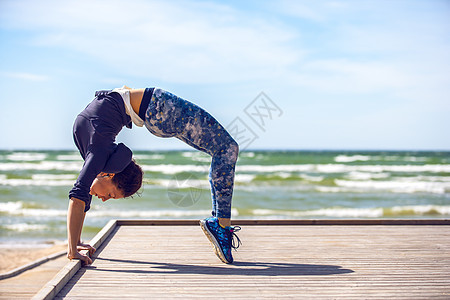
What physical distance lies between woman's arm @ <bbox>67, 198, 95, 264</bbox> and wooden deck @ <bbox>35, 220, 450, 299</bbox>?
0.07 metres

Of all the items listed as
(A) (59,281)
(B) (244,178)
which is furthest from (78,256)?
(B) (244,178)

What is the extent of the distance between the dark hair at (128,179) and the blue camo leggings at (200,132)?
0.23m

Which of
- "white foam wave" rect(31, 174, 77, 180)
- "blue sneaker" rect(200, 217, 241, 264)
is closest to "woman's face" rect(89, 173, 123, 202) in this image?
"blue sneaker" rect(200, 217, 241, 264)

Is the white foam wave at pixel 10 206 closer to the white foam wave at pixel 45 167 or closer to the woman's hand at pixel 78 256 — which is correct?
the woman's hand at pixel 78 256

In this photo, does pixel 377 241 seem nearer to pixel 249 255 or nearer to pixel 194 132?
pixel 249 255

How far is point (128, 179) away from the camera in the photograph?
2.42m

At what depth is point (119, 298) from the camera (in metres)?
1.81

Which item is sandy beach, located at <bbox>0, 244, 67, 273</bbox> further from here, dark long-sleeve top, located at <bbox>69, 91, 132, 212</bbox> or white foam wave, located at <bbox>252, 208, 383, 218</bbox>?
white foam wave, located at <bbox>252, 208, 383, 218</bbox>

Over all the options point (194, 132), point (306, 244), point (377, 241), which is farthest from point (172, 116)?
point (377, 241)

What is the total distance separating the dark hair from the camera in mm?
2404

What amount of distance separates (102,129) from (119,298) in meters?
0.88

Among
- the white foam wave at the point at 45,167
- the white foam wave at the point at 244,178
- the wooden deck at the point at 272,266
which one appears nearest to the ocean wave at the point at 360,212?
the wooden deck at the point at 272,266

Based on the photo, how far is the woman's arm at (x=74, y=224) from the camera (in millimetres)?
2188

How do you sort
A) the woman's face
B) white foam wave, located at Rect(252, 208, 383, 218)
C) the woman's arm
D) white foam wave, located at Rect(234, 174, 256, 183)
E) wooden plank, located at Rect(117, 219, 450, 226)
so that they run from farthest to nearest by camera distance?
white foam wave, located at Rect(234, 174, 256, 183)
white foam wave, located at Rect(252, 208, 383, 218)
wooden plank, located at Rect(117, 219, 450, 226)
the woman's face
the woman's arm
